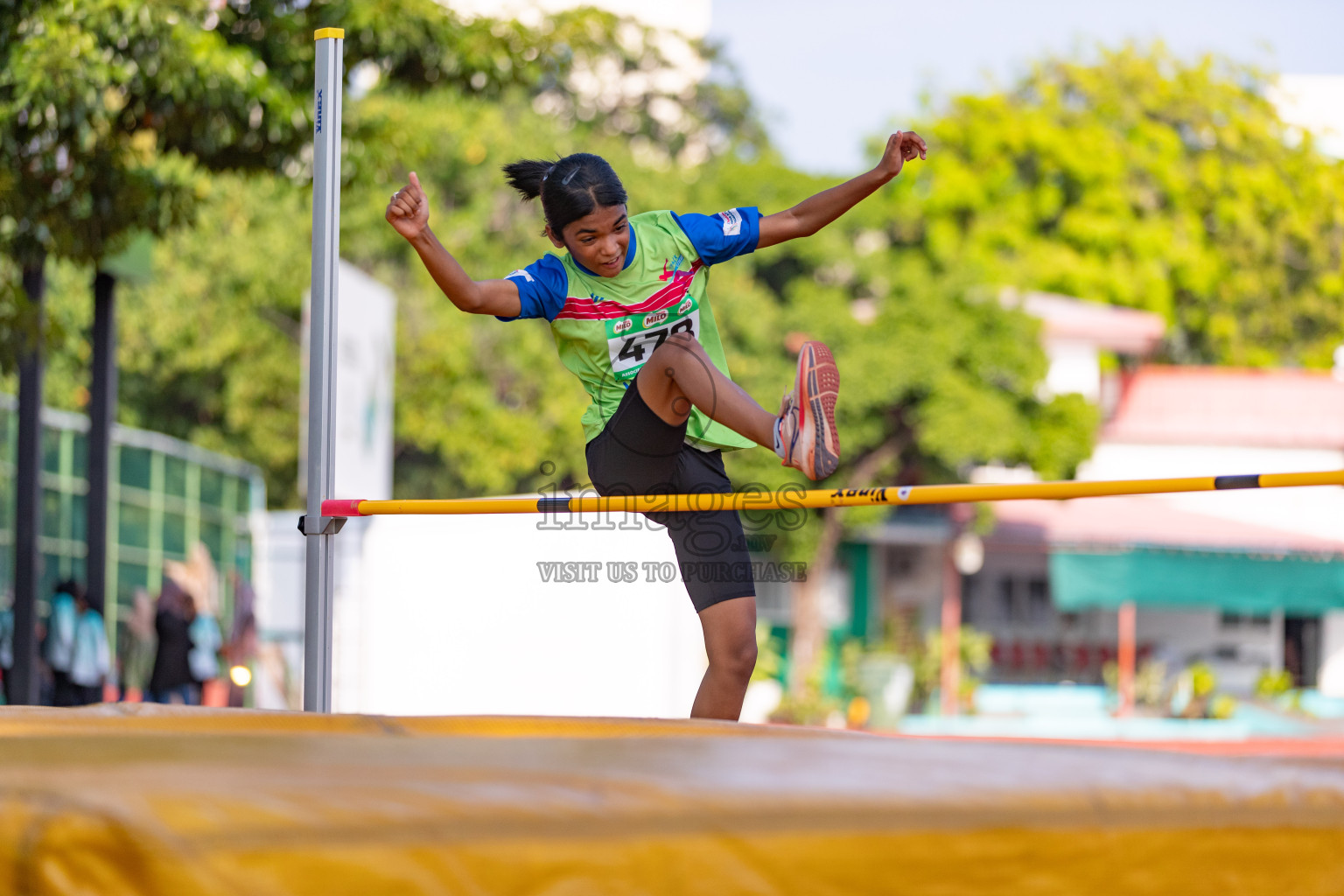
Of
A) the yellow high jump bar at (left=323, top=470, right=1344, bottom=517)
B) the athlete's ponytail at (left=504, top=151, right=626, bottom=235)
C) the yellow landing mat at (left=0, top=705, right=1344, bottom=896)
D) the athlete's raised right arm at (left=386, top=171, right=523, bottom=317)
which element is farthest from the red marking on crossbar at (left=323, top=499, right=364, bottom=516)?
the yellow landing mat at (left=0, top=705, right=1344, bottom=896)

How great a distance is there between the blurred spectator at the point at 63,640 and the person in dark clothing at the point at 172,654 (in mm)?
533

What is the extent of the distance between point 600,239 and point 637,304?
170 millimetres

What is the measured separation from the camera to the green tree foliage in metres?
24.6

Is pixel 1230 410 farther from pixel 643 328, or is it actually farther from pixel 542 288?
pixel 542 288

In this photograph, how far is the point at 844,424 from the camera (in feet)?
52.7

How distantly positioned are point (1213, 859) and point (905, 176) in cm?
2345

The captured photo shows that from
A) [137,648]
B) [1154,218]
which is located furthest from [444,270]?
[1154,218]

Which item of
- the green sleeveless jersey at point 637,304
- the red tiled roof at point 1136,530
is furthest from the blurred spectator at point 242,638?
the red tiled roof at point 1136,530

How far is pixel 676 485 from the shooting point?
315 centimetres

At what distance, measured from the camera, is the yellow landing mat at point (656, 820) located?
1.26 metres

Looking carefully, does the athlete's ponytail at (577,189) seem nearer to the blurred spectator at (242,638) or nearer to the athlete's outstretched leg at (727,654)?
the athlete's outstretched leg at (727,654)

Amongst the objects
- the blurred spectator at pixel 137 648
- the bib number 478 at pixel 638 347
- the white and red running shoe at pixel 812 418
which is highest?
the bib number 478 at pixel 638 347

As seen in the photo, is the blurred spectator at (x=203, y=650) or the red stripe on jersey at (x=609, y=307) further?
the blurred spectator at (x=203, y=650)

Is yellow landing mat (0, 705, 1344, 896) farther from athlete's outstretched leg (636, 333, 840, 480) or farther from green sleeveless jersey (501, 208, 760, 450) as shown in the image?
green sleeveless jersey (501, 208, 760, 450)
